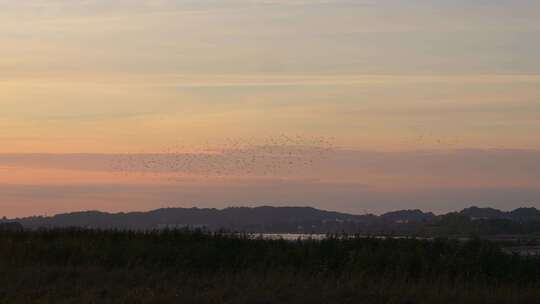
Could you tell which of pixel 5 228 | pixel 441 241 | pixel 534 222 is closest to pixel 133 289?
pixel 441 241

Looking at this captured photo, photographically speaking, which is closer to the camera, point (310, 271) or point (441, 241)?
point (310, 271)

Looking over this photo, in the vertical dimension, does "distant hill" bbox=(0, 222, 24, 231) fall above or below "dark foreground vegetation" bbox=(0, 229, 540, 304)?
above

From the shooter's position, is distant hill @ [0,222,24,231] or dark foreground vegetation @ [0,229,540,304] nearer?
dark foreground vegetation @ [0,229,540,304]

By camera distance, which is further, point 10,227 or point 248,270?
point 10,227

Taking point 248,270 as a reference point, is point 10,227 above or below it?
above

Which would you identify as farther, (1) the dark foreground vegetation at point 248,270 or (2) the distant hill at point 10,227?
(2) the distant hill at point 10,227

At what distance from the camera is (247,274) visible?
84.0ft

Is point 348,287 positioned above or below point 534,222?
below

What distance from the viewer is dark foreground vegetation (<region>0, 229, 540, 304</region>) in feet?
69.2

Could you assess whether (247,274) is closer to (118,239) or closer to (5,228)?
(118,239)

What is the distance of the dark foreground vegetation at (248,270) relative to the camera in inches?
830

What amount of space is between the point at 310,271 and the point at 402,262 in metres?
3.69

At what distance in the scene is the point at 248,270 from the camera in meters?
27.5

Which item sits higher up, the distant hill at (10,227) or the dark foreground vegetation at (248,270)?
the distant hill at (10,227)
